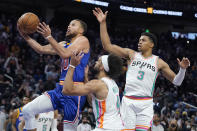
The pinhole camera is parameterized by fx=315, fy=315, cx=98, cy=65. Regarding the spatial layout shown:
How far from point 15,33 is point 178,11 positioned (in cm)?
995

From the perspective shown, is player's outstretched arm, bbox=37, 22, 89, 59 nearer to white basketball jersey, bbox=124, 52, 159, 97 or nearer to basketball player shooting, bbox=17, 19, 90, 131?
basketball player shooting, bbox=17, 19, 90, 131

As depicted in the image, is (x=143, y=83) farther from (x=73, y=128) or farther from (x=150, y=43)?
(x=73, y=128)

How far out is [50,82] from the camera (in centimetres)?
1198

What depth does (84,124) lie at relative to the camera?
32.0 feet

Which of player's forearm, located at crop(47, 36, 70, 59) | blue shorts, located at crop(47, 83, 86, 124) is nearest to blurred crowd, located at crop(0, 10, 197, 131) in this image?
blue shorts, located at crop(47, 83, 86, 124)

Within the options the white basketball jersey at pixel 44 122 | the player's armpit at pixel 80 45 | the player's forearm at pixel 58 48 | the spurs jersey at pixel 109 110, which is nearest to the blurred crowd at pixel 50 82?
the white basketball jersey at pixel 44 122

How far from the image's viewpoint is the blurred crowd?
10.2m

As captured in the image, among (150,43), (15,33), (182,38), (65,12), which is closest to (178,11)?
(182,38)

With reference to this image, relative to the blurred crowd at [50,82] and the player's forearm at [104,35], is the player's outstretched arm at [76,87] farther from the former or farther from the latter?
the blurred crowd at [50,82]

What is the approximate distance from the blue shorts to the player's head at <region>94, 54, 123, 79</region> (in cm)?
80

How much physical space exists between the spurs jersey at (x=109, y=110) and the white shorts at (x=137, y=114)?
1105 mm

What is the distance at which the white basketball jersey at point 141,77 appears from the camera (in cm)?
500

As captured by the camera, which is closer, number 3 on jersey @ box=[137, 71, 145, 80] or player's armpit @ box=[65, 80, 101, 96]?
player's armpit @ box=[65, 80, 101, 96]

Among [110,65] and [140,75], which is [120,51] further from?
[110,65]
